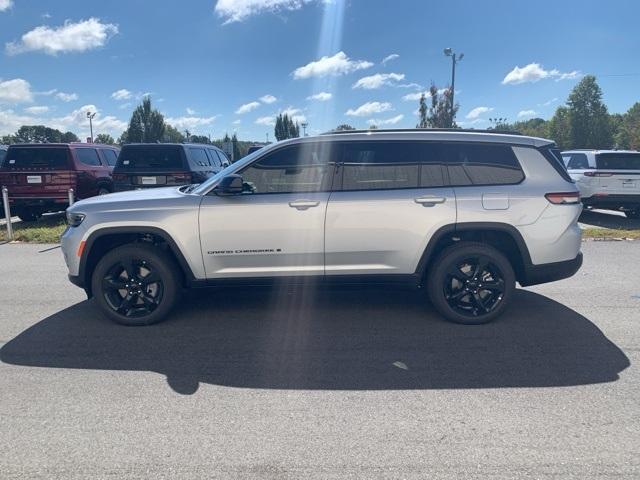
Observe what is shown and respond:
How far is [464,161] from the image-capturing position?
4750 millimetres

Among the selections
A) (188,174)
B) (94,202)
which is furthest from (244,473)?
(188,174)

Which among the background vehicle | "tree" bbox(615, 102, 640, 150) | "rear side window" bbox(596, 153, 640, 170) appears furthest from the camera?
"tree" bbox(615, 102, 640, 150)

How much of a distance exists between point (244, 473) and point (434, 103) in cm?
3559

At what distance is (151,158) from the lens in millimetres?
10797

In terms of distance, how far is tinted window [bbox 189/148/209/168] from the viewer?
11.2m

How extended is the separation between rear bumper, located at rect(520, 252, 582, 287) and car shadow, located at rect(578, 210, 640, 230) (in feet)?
25.2

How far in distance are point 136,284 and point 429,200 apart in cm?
297

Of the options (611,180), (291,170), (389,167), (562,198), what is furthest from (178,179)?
(611,180)

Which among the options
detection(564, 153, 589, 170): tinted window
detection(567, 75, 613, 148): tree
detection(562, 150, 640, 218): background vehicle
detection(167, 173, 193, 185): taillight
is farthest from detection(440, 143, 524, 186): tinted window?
detection(567, 75, 613, 148): tree

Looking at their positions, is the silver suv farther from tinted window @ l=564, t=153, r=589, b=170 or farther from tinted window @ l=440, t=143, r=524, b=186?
tinted window @ l=564, t=153, r=589, b=170

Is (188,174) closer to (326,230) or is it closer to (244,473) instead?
(326,230)

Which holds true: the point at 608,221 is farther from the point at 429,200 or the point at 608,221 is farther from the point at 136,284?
the point at 136,284

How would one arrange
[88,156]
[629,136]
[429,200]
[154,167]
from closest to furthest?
[429,200] → [154,167] → [88,156] → [629,136]

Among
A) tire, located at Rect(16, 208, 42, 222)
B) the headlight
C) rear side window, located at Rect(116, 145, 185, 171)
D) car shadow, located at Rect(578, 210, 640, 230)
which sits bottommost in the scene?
car shadow, located at Rect(578, 210, 640, 230)
